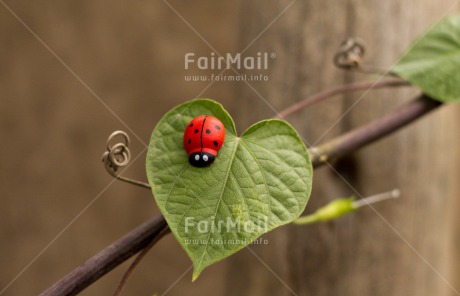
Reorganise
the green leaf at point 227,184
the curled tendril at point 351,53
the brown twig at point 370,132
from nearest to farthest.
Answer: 1. the green leaf at point 227,184
2. the brown twig at point 370,132
3. the curled tendril at point 351,53

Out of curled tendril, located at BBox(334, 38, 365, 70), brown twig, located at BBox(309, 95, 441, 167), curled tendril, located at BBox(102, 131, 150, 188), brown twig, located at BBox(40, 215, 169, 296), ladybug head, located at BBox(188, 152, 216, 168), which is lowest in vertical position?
brown twig, located at BBox(309, 95, 441, 167)

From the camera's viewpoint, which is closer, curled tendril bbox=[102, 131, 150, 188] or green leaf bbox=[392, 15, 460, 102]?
curled tendril bbox=[102, 131, 150, 188]

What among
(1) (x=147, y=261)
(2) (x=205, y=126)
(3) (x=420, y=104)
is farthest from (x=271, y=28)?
(1) (x=147, y=261)

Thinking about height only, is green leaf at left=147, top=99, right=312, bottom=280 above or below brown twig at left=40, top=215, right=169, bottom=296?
above

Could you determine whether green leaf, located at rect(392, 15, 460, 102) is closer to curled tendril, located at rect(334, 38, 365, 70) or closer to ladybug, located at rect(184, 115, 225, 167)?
curled tendril, located at rect(334, 38, 365, 70)

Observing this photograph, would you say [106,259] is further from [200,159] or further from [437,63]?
[437,63]

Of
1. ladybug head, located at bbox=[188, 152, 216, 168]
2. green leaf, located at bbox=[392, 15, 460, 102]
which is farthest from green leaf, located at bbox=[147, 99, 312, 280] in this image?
green leaf, located at bbox=[392, 15, 460, 102]

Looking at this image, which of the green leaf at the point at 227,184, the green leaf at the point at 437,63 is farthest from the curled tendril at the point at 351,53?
the green leaf at the point at 227,184

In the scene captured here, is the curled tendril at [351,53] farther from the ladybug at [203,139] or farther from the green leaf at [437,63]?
the ladybug at [203,139]

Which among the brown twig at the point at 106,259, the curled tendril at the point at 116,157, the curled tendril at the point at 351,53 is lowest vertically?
the brown twig at the point at 106,259
